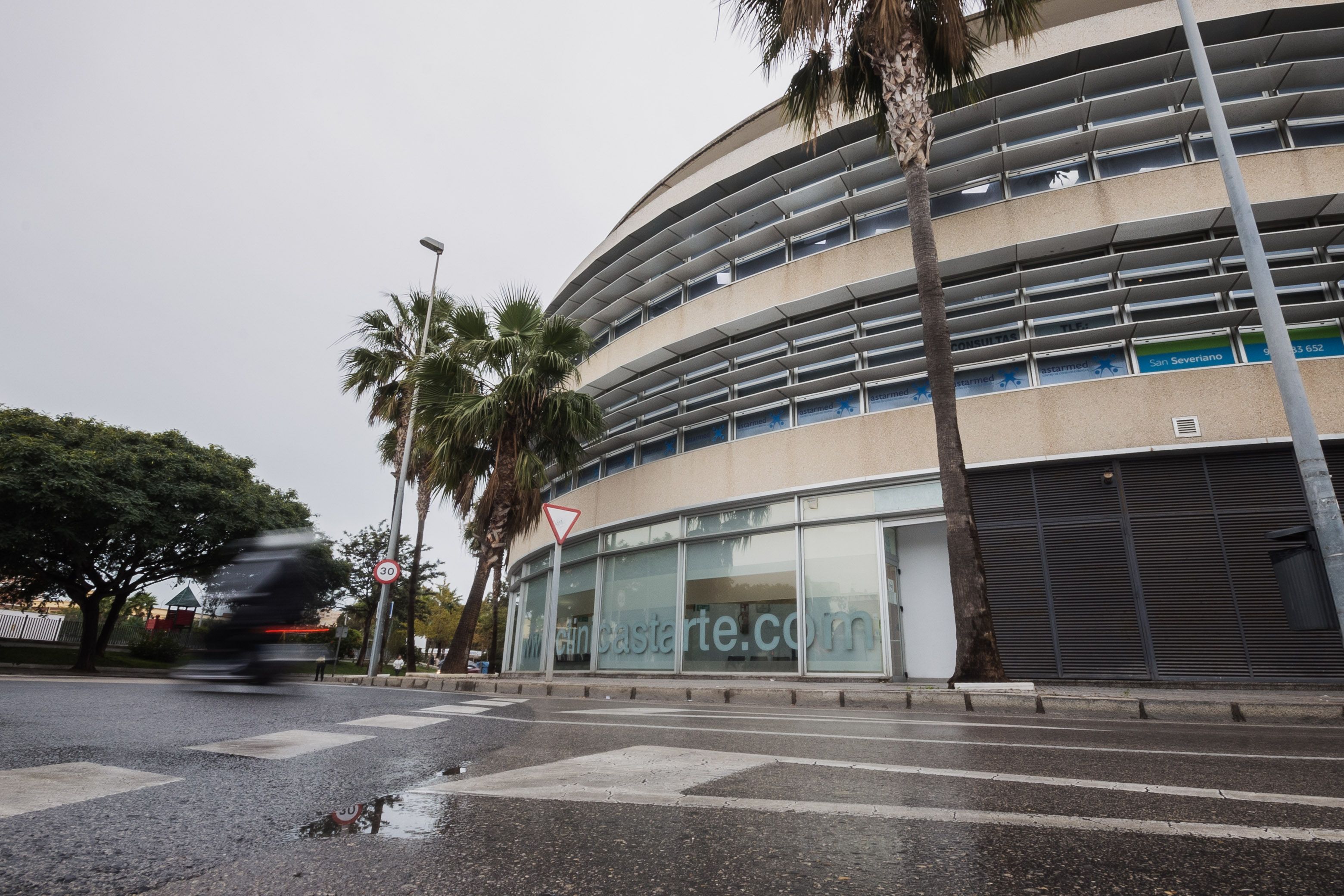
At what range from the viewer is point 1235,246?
443 inches

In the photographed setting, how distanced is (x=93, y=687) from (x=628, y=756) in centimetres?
704

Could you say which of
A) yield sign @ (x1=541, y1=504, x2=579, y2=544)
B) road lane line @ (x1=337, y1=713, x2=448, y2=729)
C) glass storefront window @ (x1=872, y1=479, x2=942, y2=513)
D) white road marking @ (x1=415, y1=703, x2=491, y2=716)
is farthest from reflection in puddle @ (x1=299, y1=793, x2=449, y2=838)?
glass storefront window @ (x1=872, y1=479, x2=942, y2=513)

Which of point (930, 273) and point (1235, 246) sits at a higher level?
point (1235, 246)

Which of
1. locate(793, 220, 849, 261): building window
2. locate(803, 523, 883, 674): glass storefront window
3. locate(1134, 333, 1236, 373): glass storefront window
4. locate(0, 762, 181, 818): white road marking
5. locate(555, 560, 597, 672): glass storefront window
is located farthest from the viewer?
locate(555, 560, 597, 672): glass storefront window

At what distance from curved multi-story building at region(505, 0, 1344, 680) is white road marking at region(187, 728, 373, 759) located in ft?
31.3

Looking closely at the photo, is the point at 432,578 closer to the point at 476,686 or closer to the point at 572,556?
the point at 572,556

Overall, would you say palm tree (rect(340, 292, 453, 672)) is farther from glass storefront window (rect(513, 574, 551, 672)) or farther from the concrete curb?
the concrete curb

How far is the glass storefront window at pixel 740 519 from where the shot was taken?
13.6 m

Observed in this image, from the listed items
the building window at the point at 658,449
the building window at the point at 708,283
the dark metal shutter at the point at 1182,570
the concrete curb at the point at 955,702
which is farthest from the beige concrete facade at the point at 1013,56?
the concrete curb at the point at 955,702

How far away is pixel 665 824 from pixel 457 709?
4786 millimetres

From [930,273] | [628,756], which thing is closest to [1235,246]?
[930,273]

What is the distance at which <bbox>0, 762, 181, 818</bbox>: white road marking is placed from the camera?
1942 mm

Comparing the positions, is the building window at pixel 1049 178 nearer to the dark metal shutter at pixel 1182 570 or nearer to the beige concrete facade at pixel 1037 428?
the beige concrete facade at pixel 1037 428

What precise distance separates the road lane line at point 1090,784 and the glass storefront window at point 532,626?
15764 mm
